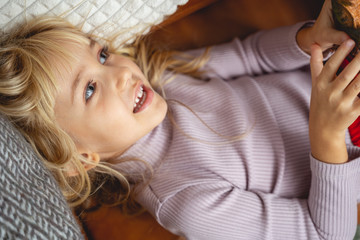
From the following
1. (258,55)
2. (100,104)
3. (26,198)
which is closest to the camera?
(26,198)

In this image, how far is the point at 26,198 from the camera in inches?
20.6

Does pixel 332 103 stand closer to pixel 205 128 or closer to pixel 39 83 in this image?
pixel 205 128

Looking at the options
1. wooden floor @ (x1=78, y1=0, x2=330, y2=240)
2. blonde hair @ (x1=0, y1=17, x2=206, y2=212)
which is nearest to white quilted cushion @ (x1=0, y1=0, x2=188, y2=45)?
blonde hair @ (x1=0, y1=17, x2=206, y2=212)

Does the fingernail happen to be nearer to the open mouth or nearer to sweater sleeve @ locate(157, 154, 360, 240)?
sweater sleeve @ locate(157, 154, 360, 240)

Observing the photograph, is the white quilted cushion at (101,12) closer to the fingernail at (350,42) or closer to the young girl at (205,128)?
the young girl at (205,128)

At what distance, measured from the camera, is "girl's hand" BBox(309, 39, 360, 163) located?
646mm

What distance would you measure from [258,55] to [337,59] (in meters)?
0.35

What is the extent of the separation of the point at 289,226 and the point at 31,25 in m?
0.74

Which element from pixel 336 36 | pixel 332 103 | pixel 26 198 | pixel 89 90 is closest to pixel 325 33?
pixel 336 36

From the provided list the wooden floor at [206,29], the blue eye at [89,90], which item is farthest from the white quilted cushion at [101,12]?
the wooden floor at [206,29]

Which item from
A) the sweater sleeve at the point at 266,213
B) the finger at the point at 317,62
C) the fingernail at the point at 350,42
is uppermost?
the fingernail at the point at 350,42

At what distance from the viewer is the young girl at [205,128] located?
2.41ft

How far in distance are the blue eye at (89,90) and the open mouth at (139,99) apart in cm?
11

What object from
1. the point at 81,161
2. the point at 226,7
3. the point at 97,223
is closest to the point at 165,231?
the point at 97,223
